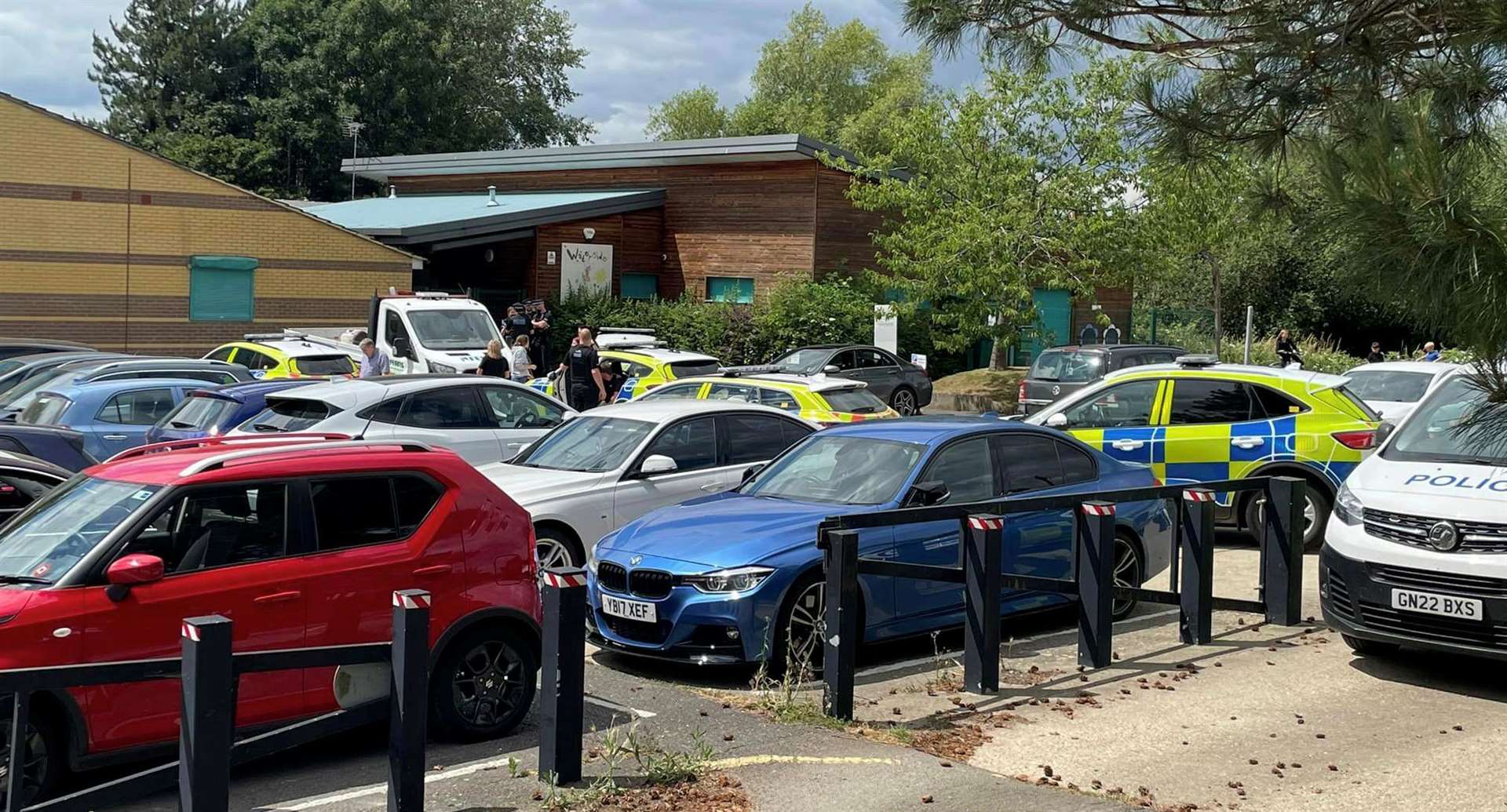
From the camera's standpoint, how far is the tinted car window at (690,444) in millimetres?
11906

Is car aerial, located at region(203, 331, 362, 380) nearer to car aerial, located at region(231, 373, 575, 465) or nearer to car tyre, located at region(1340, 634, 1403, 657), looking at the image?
car aerial, located at region(231, 373, 575, 465)

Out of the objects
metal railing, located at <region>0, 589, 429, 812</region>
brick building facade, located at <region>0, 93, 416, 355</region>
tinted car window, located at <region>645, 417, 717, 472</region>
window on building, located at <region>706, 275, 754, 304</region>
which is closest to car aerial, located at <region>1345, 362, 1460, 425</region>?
tinted car window, located at <region>645, 417, 717, 472</region>

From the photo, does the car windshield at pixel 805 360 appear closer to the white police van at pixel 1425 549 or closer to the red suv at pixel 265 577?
the white police van at pixel 1425 549

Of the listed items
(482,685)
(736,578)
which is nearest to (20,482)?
(482,685)

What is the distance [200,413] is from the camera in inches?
561

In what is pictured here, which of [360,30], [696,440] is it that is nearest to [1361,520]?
[696,440]

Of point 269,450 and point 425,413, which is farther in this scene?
point 425,413

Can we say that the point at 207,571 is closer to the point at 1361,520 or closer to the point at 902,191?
the point at 1361,520

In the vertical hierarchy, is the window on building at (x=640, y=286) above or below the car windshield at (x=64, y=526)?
above

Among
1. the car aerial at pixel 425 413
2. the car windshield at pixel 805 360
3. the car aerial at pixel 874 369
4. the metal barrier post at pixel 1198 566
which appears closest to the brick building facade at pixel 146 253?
the car windshield at pixel 805 360

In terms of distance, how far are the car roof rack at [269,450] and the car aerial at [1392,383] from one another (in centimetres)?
1376

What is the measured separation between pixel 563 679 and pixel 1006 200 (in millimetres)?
26035

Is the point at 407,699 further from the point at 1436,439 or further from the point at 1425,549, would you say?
the point at 1436,439

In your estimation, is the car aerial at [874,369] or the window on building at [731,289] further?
the window on building at [731,289]
